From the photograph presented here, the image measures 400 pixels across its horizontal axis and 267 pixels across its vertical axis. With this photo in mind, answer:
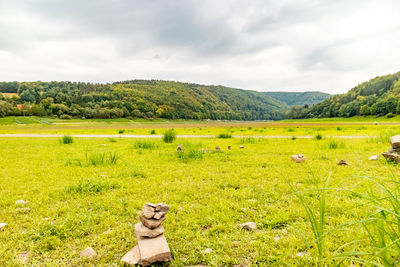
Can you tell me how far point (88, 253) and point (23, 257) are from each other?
0.96 m

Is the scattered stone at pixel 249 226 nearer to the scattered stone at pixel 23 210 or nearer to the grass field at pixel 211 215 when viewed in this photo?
the grass field at pixel 211 215

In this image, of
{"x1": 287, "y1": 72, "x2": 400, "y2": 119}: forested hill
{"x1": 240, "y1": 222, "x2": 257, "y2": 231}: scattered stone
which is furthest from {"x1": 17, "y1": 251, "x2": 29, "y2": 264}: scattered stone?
{"x1": 287, "y1": 72, "x2": 400, "y2": 119}: forested hill

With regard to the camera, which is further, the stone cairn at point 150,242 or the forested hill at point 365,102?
the forested hill at point 365,102

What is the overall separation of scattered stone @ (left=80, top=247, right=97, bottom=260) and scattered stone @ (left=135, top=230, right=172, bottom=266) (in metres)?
0.72

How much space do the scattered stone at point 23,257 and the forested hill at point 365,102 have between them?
5489 inches

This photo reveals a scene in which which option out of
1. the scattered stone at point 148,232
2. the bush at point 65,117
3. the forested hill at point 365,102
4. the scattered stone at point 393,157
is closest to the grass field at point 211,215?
the scattered stone at point 148,232

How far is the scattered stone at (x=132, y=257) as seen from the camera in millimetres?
2775

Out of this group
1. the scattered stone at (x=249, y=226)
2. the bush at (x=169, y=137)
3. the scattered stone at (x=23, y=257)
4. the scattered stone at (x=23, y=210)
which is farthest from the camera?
the bush at (x=169, y=137)

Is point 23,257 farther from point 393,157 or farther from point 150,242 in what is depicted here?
point 393,157

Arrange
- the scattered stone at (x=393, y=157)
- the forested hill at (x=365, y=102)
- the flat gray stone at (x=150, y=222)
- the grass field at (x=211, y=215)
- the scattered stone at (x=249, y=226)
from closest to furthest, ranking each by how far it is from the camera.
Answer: the grass field at (x=211, y=215), the flat gray stone at (x=150, y=222), the scattered stone at (x=249, y=226), the scattered stone at (x=393, y=157), the forested hill at (x=365, y=102)

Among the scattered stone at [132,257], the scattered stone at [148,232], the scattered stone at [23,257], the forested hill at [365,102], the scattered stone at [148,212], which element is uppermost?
the forested hill at [365,102]

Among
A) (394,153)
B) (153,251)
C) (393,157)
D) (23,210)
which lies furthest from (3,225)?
(394,153)

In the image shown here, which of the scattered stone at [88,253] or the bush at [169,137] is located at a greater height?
the bush at [169,137]

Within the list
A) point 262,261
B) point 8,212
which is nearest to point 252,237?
point 262,261
